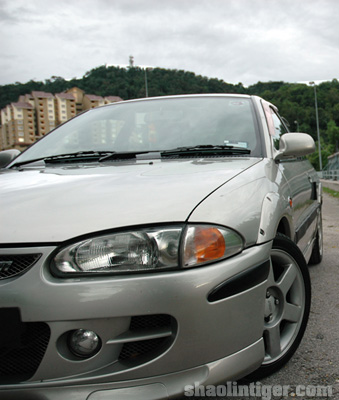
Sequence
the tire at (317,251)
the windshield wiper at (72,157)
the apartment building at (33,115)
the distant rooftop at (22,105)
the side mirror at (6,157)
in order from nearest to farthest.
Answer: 1. the windshield wiper at (72,157)
2. the side mirror at (6,157)
3. the tire at (317,251)
4. the distant rooftop at (22,105)
5. the apartment building at (33,115)

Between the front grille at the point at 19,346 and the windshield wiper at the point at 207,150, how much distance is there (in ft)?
4.22

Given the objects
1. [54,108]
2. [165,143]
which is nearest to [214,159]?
[165,143]

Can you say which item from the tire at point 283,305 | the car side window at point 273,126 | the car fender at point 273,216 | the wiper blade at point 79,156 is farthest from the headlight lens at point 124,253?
the car side window at point 273,126

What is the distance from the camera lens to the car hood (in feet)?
4.85

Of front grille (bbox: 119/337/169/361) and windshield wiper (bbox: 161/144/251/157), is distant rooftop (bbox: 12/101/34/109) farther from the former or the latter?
front grille (bbox: 119/337/169/361)

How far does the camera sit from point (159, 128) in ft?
8.95

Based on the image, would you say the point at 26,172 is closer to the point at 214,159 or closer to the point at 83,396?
the point at 214,159

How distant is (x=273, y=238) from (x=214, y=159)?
604mm

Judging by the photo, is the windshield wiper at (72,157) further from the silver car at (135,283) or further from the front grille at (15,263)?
the front grille at (15,263)

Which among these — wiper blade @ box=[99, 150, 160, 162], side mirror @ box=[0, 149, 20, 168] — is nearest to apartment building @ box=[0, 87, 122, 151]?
side mirror @ box=[0, 149, 20, 168]

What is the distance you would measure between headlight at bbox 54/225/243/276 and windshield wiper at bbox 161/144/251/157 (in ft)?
3.13

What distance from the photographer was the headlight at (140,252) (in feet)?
4.72

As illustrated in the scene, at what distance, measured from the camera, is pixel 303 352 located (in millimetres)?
2225

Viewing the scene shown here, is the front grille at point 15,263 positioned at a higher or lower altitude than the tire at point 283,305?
higher
